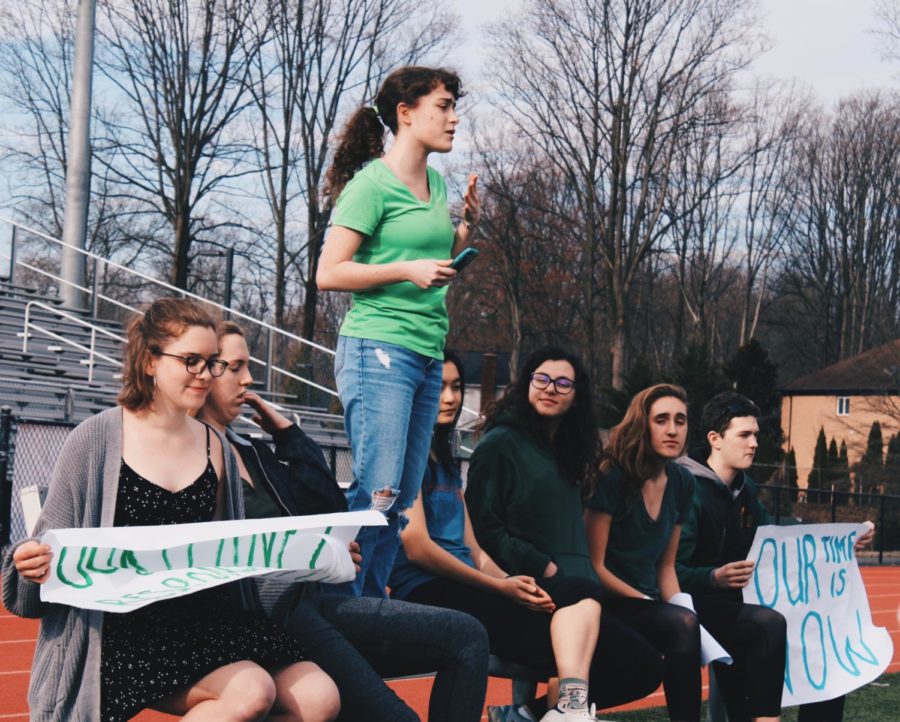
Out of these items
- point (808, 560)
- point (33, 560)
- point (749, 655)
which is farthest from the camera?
point (808, 560)

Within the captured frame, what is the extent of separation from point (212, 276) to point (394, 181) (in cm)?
2643

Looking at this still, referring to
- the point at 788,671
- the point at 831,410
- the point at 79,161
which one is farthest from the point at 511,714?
the point at 831,410

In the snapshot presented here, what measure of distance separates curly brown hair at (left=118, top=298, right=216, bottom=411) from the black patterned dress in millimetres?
208

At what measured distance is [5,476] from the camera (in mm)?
11961

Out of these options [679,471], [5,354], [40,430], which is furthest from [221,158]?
[679,471]

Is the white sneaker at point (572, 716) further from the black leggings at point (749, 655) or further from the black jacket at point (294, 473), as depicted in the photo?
the black leggings at point (749, 655)

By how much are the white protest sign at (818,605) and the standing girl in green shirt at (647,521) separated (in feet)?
1.88

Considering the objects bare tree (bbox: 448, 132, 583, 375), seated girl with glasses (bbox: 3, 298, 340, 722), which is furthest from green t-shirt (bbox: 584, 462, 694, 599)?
bare tree (bbox: 448, 132, 583, 375)

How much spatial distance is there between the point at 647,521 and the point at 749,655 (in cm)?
73

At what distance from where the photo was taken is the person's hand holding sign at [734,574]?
5637mm

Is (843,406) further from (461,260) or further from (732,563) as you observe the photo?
(461,260)

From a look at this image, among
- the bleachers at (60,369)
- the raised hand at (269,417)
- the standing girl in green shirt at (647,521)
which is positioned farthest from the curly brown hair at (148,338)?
the bleachers at (60,369)

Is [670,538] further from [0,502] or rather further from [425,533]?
[0,502]

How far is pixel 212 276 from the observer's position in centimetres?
3017
